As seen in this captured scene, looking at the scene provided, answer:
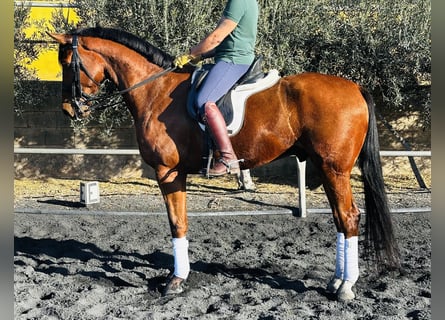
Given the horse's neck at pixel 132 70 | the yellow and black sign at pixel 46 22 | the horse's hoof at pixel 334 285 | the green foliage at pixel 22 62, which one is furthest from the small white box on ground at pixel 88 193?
the horse's hoof at pixel 334 285

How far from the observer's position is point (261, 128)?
420 centimetres

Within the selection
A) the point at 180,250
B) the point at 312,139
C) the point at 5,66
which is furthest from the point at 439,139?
the point at 180,250

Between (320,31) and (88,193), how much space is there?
460 centimetres

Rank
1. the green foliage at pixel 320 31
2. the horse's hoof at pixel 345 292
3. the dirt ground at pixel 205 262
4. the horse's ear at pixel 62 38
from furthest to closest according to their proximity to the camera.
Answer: the green foliage at pixel 320 31
the horse's ear at pixel 62 38
the horse's hoof at pixel 345 292
the dirt ground at pixel 205 262

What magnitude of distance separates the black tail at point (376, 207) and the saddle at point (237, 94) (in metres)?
0.88

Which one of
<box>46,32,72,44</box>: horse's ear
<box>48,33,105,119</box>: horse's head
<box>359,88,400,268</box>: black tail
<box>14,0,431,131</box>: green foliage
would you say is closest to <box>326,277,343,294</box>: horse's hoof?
<box>359,88,400,268</box>: black tail

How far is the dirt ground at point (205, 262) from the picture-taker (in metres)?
3.96

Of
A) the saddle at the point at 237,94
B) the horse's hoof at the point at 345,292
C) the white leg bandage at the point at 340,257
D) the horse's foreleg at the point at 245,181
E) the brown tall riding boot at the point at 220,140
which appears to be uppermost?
the saddle at the point at 237,94

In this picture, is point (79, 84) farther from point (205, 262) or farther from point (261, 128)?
point (205, 262)

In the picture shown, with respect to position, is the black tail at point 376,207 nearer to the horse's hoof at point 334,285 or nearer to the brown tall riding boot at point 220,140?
the horse's hoof at point 334,285

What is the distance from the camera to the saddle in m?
4.15

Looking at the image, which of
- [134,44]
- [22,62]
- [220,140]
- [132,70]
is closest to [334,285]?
[220,140]

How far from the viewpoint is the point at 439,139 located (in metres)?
1.44

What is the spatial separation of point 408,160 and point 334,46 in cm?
267
